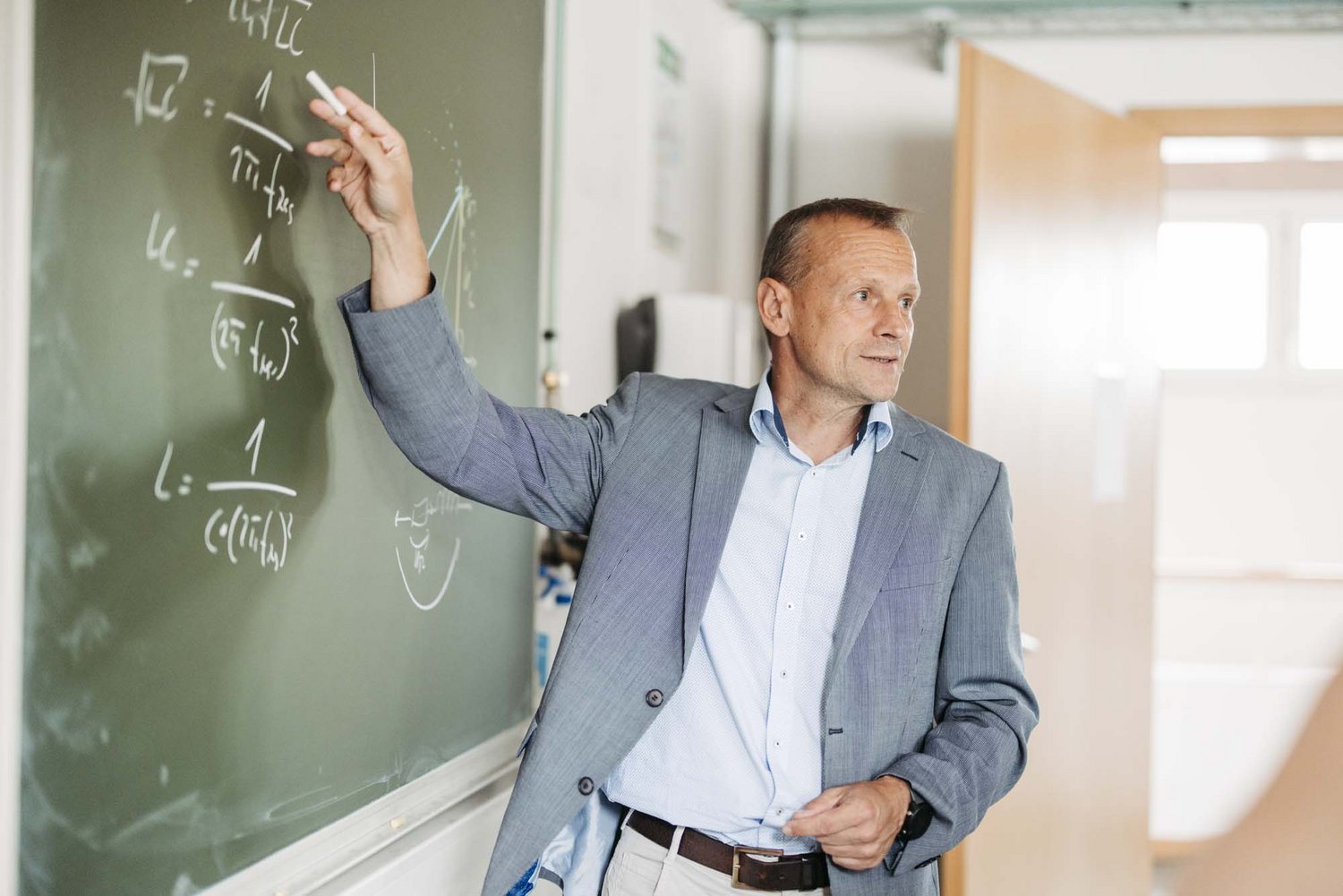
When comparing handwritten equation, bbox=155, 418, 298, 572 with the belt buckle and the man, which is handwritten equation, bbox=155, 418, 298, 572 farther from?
the belt buckle

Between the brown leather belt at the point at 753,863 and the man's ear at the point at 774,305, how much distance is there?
0.65m

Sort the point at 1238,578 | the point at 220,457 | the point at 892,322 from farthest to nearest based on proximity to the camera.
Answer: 1. the point at 1238,578
2. the point at 892,322
3. the point at 220,457

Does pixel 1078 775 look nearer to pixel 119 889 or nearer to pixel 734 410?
pixel 734 410

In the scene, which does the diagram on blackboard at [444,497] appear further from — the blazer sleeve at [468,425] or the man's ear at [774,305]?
the man's ear at [774,305]

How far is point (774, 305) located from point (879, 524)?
35 cm

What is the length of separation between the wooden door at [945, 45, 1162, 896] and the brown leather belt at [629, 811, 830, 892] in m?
1.54

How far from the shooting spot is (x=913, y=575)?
4.81 feet

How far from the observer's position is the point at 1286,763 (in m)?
0.56

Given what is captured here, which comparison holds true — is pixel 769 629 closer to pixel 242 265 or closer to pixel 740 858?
pixel 740 858

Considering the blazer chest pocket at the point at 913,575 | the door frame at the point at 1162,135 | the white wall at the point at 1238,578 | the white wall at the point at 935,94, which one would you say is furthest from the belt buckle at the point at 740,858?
the white wall at the point at 1238,578

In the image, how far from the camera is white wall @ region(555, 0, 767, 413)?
227cm

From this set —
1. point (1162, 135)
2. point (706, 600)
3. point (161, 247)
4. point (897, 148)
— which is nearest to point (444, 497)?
point (706, 600)

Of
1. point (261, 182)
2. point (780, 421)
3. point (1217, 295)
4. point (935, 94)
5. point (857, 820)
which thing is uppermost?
point (935, 94)

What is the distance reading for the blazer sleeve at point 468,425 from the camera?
123 centimetres
